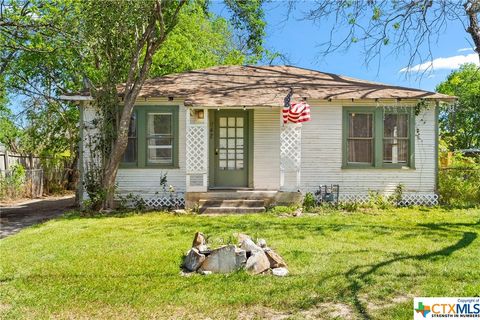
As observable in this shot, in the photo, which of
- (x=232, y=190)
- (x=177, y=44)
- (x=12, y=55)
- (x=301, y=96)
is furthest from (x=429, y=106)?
(x=12, y=55)

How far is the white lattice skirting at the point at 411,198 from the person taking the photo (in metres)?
10.6

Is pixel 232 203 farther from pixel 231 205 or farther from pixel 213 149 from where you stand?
pixel 213 149

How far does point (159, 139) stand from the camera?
10672 mm

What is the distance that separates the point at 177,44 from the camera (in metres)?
16.7

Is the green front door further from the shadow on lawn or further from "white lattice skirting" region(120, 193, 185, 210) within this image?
the shadow on lawn

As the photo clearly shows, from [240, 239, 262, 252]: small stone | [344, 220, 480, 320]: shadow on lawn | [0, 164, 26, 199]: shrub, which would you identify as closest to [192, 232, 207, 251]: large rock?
[240, 239, 262, 252]: small stone

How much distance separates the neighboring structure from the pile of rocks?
5462 millimetres

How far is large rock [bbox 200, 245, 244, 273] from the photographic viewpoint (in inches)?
185

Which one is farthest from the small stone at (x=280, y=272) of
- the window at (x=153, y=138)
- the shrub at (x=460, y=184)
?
the shrub at (x=460, y=184)

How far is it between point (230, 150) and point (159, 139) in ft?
6.71

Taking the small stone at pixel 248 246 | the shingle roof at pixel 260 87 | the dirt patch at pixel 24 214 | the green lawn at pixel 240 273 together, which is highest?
the shingle roof at pixel 260 87

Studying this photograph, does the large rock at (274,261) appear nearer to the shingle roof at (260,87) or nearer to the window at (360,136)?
the shingle roof at (260,87)

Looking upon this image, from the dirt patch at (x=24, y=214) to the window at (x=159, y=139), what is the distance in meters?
3.08

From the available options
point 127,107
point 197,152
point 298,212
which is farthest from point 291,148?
point 127,107
